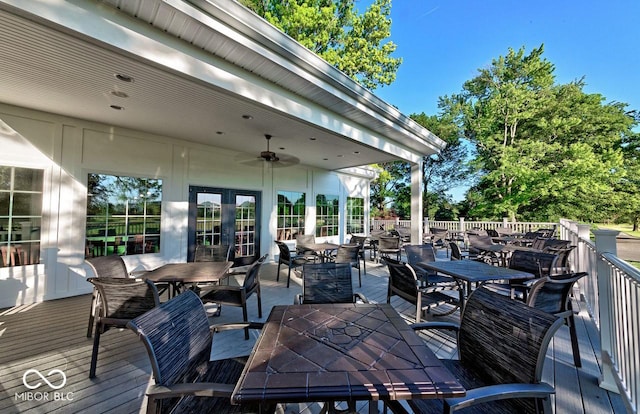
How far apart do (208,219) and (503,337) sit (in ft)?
19.0

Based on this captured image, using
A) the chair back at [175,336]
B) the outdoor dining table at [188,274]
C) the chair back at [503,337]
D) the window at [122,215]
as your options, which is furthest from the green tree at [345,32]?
the chair back at [503,337]

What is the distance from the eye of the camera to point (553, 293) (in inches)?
91.5

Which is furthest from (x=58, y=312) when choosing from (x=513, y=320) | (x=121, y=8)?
(x=513, y=320)

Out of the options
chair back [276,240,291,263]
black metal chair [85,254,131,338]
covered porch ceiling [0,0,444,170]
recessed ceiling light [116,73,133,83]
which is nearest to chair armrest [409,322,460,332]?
covered porch ceiling [0,0,444,170]

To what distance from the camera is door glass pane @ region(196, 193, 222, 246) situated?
5.73 meters

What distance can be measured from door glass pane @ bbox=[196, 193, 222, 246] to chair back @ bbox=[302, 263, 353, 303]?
13.2 ft

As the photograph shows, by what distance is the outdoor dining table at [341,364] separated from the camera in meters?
0.95

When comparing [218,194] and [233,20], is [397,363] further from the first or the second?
[218,194]

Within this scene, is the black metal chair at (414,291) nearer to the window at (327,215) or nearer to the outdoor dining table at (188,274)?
the outdoor dining table at (188,274)

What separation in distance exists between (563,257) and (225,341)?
508 cm

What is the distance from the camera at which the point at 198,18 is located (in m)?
2.26

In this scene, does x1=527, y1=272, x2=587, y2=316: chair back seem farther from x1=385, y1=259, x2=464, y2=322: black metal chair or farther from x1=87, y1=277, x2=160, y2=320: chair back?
x1=87, y1=277, x2=160, y2=320: chair back

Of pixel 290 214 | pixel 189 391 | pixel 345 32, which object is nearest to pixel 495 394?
pixel 189 391

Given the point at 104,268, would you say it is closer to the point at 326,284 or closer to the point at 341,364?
the point at 326,284
